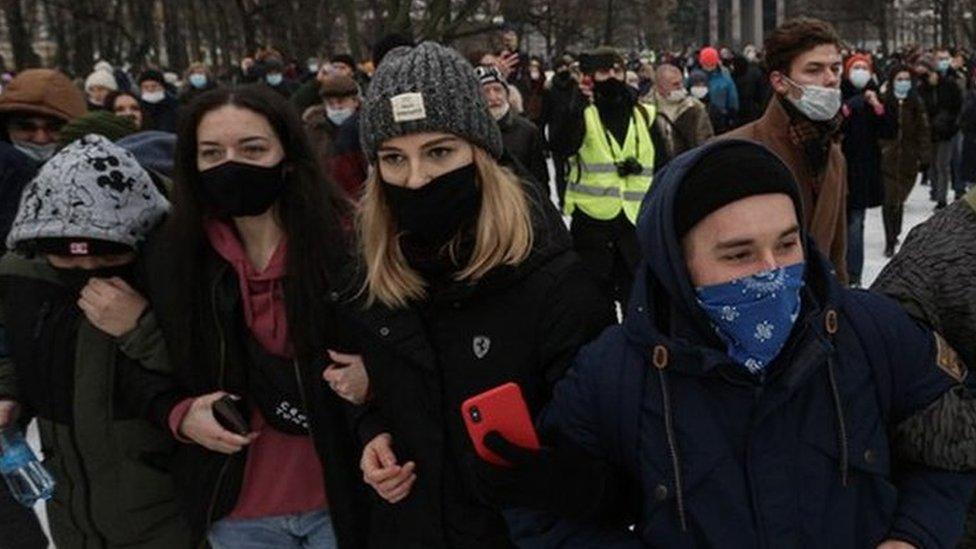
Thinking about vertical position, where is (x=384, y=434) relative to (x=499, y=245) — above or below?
below

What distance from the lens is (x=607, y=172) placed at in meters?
5.90

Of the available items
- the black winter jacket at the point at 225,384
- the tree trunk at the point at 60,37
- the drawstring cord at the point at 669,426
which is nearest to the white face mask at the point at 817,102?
the black winter jacket at the point at 225,384

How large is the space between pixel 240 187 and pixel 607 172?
3.83 m

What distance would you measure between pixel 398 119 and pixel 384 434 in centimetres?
67

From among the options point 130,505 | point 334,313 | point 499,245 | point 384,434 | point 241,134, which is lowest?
point 130,505

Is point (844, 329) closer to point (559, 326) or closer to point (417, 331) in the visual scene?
point (559, 326)

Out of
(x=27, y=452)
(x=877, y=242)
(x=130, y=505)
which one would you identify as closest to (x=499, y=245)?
(x=130, y=505)

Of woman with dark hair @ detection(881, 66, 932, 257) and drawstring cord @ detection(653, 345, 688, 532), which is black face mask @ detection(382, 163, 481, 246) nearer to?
drawstring cord @ detection(653, 345, 688, 532)

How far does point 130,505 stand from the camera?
2.49 metres

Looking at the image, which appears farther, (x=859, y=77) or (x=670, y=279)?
(x=859, y=77)

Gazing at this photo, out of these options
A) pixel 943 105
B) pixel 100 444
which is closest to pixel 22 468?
pixel 100 444

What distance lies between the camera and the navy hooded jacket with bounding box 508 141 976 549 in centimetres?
158

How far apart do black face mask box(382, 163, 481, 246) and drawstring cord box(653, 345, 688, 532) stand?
637 mm

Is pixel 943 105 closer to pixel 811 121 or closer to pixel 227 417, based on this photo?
pixel 811 121
